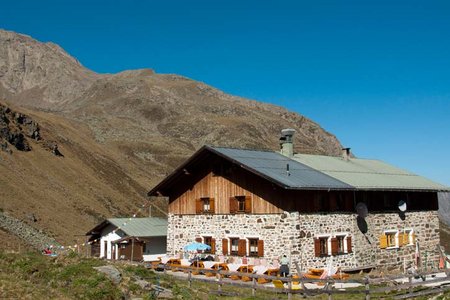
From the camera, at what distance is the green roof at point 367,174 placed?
29.3m

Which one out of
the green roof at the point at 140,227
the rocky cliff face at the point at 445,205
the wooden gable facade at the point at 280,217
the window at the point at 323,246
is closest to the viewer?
the wooden gable facade at the point at 280,217

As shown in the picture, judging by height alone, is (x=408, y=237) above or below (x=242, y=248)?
above

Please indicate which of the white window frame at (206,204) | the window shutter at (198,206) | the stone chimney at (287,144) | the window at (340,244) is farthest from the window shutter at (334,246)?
the window shutter at (198,206)

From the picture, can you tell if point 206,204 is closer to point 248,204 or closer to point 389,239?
point 248,204

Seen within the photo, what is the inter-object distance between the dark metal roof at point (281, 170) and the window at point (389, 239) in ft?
14.2

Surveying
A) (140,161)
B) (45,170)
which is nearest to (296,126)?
(140,161)

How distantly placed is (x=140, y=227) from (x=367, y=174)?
15.2 metres

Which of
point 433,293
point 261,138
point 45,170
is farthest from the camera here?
point 261,138

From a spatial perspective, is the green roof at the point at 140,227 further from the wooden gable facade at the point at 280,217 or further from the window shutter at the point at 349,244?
the window shutter at the point at 349,244

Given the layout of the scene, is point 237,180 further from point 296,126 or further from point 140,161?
point 296,126

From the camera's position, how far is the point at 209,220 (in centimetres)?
2858

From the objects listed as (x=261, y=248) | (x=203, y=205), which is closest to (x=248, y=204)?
(x=261, y=248)

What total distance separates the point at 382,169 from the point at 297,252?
1351cm

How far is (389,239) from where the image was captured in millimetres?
29484
